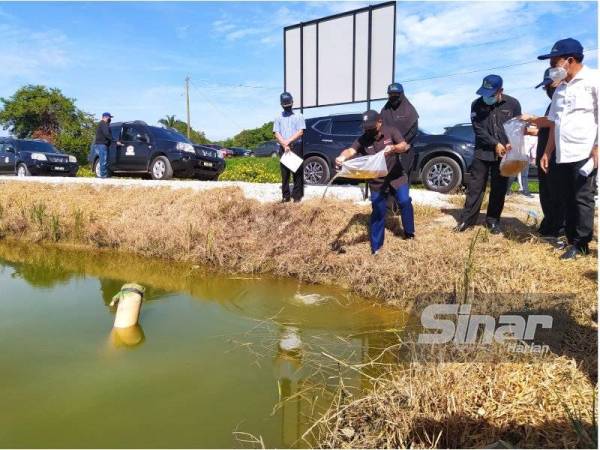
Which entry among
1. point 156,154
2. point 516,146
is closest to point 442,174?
point 516,146

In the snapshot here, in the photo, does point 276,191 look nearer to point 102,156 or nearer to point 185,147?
point 185,147

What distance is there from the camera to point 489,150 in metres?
5.40

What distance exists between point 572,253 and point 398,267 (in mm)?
1715

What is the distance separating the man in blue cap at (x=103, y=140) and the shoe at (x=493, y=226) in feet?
29.5

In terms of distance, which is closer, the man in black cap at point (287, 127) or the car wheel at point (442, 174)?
the man in black cap at point (287, 127)

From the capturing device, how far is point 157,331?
13.7 ft

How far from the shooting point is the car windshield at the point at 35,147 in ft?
47.1

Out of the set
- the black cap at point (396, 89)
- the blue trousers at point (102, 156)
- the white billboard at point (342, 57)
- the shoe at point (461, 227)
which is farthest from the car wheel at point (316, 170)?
the blue trousers at point (102, 156)

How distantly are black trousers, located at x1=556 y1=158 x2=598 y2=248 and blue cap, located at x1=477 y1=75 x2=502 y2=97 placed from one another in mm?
1190

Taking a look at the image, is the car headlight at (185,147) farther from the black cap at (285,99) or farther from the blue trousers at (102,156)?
the black cap at (285,99)

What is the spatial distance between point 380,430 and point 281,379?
931 mm

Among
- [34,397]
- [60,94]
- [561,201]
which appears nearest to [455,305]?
[561,201]

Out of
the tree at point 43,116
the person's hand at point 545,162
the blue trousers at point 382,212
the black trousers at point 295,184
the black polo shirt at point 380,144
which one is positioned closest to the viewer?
the person's hand at point 545,162

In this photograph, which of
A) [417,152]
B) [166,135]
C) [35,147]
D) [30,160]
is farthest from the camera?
[35,147]
